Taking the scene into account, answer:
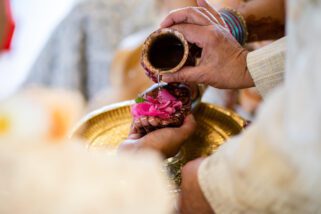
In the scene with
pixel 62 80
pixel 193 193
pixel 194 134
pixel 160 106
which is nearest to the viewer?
pixel 193 193

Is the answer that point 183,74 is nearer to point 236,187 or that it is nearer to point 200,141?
point 200,141

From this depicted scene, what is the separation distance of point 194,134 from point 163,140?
17cm

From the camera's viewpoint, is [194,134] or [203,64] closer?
[203,64]

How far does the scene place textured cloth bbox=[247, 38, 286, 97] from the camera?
2.34 feet

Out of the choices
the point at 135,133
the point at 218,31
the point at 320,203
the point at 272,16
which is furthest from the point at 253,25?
the point at 320,203

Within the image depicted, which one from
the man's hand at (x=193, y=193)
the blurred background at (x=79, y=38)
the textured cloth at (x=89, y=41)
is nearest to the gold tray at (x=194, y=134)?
the man's hand at (x=193, y=193)

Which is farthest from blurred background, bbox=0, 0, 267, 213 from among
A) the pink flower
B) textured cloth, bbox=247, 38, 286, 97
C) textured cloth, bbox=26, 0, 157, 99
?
textured cloth, bbox=247, 38, 286, 97

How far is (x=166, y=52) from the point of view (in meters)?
0.82

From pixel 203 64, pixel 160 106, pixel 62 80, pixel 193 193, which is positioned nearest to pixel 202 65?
pixel 203 64

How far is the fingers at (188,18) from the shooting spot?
0.82 metres

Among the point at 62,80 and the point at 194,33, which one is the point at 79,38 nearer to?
the point at 62,80

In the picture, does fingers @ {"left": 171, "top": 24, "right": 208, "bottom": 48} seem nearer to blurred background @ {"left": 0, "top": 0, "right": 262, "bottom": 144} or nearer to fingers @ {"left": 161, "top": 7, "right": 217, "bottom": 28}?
fingers @ {"left": 161, "top": 7, "right": 217, "bottom": 28}

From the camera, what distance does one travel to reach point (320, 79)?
43cm

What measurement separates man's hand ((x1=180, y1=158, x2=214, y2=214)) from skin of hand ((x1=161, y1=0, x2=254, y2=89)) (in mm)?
266
